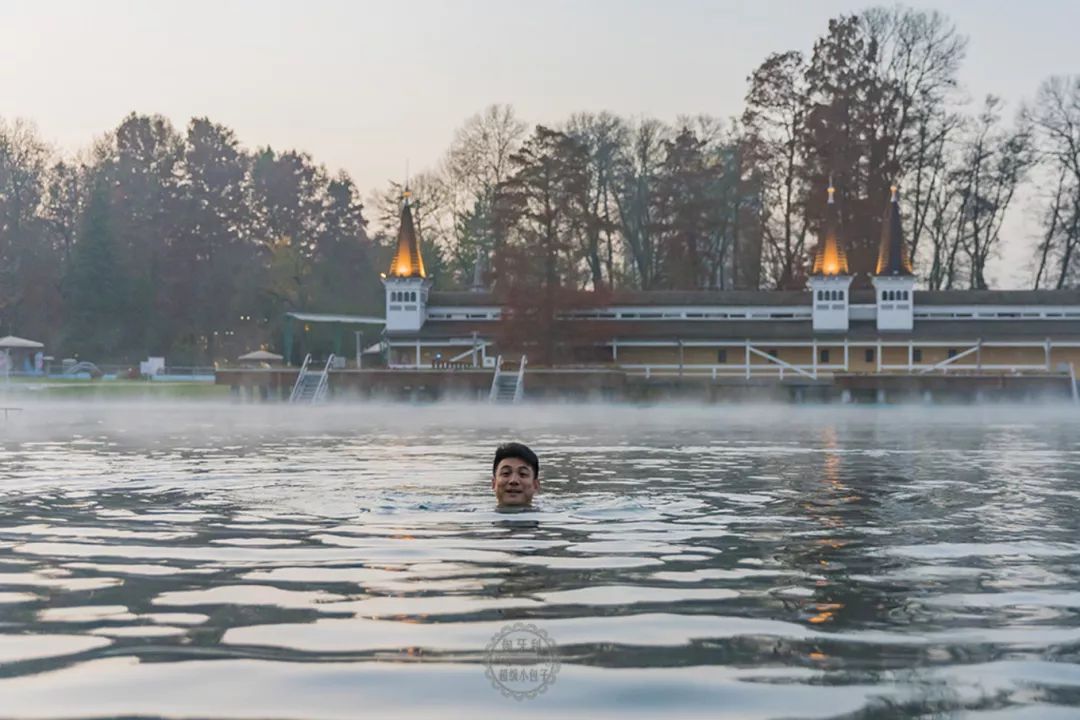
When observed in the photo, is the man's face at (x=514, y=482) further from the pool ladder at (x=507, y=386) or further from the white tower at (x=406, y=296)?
the white tower at (x=406, y=296)

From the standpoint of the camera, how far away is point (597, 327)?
78875 mm

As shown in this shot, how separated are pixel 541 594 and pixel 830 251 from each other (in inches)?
2995

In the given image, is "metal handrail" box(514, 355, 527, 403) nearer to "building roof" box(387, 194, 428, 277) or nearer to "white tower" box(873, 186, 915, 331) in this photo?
"building roof" box(387, 194, 428, 277)

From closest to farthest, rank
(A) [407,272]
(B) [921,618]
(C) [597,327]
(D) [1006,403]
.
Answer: (B) [921,618] < (D) [1006,403] < (C) [597,327] < (A) [407,272]

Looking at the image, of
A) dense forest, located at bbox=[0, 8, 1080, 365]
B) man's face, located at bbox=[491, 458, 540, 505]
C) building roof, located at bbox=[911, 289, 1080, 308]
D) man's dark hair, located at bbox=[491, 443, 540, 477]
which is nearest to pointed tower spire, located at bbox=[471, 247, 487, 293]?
dense forest, located at bbox=[0, 8, 1080, 365]

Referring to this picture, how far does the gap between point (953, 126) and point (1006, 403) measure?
74.3ft

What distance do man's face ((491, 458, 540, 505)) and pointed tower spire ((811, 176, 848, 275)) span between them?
2704 inches

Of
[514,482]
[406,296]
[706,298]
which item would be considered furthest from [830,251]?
[514,482]

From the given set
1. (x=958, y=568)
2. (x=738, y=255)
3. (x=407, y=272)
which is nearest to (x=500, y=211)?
(x=407, y=272)

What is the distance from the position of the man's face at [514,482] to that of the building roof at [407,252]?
7114 centimetres

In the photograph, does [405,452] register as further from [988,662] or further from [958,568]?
[988,662]

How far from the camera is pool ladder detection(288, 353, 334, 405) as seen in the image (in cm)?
7250

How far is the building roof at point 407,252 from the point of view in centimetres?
8594

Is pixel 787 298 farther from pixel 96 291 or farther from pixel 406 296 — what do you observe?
pixel 96 291
